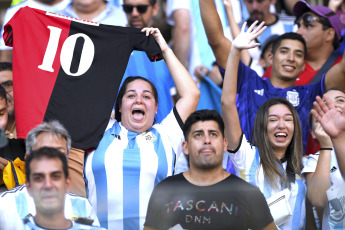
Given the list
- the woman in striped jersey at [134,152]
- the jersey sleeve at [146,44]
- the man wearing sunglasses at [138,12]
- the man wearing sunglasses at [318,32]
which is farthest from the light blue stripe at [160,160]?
the man wearing sunglasses at [318,32]

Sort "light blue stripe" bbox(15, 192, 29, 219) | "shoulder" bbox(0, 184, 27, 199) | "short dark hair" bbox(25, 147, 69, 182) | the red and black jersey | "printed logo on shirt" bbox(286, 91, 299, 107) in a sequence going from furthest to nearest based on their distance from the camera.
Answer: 1. "printed logo on shirt" bbox(286, 91, 299, 107)
2. the red and black jersey
3. "shoulder" bbox(0, 184, 27, 199)
4. "light blue stripe" bbox(15, 192, 29, 219)
5. "short dark hair" bbox(25, 147, 69, 182)

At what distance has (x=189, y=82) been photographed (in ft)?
15.2

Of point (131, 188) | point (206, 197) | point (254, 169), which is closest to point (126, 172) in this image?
point (131, 188)

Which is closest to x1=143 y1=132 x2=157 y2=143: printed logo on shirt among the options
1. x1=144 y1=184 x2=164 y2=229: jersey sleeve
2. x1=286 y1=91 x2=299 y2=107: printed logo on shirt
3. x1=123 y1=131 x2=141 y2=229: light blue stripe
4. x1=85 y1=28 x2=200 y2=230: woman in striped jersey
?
x1=85 y1=28 x2=200 y2=230: woman in striped jersey

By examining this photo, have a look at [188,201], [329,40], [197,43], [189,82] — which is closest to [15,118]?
[189,82]

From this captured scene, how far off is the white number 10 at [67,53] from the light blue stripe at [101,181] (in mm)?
688

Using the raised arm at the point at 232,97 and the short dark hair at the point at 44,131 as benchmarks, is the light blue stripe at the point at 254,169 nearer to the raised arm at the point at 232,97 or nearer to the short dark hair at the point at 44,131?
the raised arm at the point at 232,97

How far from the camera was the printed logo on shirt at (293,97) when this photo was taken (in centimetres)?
502

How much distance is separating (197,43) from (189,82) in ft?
5.14

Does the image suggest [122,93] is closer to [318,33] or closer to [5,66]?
[5,66]

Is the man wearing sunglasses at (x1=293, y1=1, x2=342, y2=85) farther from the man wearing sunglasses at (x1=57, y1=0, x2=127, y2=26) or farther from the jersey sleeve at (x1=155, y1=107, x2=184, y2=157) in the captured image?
the jersey sleeve at (x1=155, y1=107, x2=184, y2=157)

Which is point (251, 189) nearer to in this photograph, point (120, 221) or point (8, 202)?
point (120, 221)

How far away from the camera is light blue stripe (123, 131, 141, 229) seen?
13.2ft

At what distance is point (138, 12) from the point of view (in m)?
5.56
